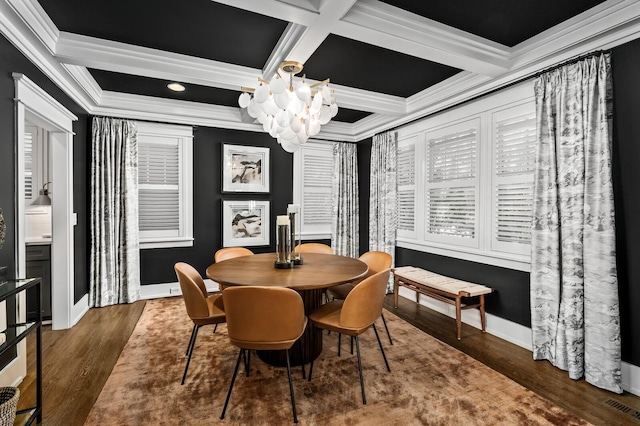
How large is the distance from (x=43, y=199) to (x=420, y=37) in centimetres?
446

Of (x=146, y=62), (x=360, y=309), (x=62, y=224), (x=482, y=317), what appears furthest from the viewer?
(x=62, y=224)

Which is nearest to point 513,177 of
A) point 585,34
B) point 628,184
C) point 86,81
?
point 628,184

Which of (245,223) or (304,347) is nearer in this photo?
(304,347)

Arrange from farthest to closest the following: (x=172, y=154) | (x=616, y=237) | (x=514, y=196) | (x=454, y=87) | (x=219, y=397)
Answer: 1. (x=172, y=154)
2. (x=454, y=87)
3. (x=514, y=196)
4. (x=616, y=237)
5. (x=219, y=397)

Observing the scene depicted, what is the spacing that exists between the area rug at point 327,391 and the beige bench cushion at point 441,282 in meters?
0.58

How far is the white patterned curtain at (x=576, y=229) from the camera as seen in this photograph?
2.30 m

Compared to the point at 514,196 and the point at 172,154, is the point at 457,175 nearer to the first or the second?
the point at 514,196

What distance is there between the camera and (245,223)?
492 cm

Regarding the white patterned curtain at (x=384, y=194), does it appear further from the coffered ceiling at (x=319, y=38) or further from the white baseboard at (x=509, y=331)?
the coffered ceiling at (x=319, y=38)

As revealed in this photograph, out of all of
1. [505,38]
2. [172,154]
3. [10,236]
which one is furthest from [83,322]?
[505,38]

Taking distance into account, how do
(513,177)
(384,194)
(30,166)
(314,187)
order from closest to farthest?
(513,177) → (30,166) → (384,194) → (314,187)

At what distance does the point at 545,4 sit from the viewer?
2252 millimetres

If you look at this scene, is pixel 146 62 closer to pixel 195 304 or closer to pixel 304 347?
pixel 195 304

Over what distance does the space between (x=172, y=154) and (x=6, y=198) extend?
2.37 metres
